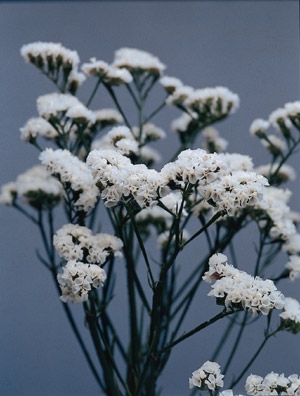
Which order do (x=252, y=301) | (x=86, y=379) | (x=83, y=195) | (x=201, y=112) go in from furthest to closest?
1. (x=86, y=379)
2. (x=201, y=112)
3. (x=83, y=195)
4. (x=252, y=301)

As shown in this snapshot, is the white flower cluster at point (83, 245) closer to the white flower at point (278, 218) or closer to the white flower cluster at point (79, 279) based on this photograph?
the white flower cluster at point (79, 279)

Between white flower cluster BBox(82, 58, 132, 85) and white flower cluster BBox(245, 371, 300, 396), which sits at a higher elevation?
white flower cluster BBox(82, 58, 132, 85)

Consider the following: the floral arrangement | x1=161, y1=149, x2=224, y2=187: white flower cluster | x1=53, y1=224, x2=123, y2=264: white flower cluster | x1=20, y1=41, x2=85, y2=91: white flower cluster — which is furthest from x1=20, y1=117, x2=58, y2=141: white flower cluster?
x1=161, y1=149, x2=224, y2=187: white flower cluster

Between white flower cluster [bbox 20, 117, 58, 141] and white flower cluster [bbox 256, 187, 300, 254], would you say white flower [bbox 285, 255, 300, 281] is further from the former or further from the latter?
white flower cluster [bbox 20, 117, 58, 141]

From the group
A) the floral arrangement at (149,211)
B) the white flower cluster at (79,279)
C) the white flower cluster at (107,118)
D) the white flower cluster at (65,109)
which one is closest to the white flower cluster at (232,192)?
the floral arrangement at (149,211)

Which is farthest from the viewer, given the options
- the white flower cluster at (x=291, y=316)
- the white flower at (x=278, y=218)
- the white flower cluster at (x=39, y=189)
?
the white flower cluster at (x=39, y=189)

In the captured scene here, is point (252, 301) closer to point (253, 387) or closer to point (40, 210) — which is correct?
point (253, 387)

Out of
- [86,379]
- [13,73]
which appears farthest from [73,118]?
[86,379]

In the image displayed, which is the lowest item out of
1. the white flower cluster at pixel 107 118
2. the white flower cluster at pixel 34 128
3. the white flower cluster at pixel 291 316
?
the white flower cluster at pixel 291 316
